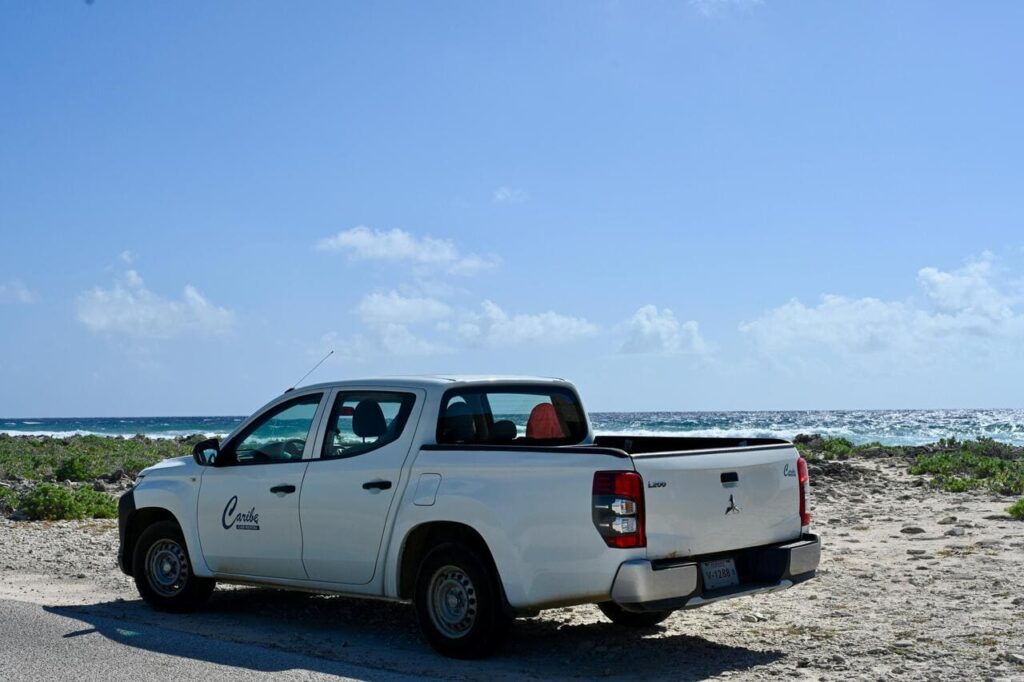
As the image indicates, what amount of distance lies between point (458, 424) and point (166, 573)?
3.06 meters

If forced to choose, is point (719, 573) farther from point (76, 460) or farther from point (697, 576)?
point (76, 460)

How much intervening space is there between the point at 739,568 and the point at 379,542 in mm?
2428

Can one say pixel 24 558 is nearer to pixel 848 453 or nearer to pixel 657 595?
pixel 657 595

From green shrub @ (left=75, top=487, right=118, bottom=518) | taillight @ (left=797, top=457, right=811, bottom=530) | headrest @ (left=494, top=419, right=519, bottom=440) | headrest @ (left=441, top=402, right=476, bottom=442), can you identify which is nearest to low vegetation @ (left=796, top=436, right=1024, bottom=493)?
taillight @ (left=797, top=457, right=811, bottom=530)

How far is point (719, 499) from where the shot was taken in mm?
7160

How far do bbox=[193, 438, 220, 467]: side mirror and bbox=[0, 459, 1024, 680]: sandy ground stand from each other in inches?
48.6

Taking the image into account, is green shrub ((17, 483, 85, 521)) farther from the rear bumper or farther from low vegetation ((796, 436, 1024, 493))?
low vegetation ((796, 436, 1024, 493))

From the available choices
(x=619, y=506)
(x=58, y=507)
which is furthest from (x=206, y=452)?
(x=58, y=507)

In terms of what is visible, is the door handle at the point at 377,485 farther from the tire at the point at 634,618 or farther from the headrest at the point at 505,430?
the tire at the point at 634,618

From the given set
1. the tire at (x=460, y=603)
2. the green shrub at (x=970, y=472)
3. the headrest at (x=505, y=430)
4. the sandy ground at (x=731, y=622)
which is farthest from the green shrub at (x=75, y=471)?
the tire at (x=460, y=603)

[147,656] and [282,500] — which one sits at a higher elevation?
[282,500]

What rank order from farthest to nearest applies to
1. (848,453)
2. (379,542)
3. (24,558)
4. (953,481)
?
(848,453)
(953,481)
(24,558)
(379,542)

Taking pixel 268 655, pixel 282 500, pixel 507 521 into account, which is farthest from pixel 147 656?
pixel 507 521

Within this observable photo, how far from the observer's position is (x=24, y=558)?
12.2 meters
